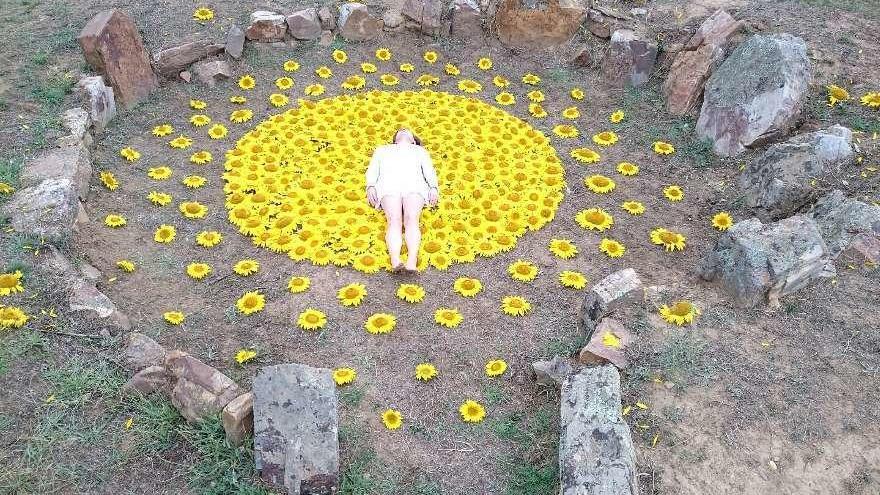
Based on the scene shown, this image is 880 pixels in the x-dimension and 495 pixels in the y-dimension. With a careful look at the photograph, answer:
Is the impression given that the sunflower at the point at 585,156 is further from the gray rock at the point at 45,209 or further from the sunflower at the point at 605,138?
the gray rock at the point at 45,209

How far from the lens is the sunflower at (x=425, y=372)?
17.7 ft

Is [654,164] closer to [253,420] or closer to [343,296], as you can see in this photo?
[343,296]

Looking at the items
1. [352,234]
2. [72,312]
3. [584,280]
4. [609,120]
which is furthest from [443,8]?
[72,312]

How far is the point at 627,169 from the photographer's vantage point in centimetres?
776

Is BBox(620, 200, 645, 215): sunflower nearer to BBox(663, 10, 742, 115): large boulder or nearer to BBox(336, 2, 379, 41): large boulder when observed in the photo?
BBox(663, 10, 742, 115): large boulder

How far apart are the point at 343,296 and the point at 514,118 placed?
380 cm

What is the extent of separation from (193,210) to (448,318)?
301 cm

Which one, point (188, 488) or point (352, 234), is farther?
point (352, 234)

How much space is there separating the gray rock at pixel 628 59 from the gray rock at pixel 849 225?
3.67 m

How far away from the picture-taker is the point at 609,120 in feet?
28.5

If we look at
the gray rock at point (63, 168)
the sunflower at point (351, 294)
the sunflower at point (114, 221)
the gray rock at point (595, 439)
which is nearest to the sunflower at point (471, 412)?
the gray rock at point (595, 439)

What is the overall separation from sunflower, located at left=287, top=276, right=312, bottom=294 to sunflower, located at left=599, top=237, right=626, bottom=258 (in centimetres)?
291

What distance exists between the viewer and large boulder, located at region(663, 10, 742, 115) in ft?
27.7

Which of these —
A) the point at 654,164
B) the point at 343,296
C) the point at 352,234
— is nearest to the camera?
the point at 343,296
